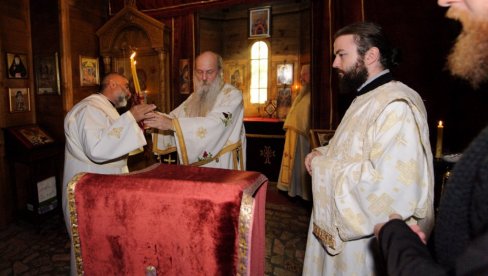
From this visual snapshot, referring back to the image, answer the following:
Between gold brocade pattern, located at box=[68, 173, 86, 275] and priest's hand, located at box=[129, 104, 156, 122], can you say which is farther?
priest's hand, located at box=[129, 104, 156, 122]

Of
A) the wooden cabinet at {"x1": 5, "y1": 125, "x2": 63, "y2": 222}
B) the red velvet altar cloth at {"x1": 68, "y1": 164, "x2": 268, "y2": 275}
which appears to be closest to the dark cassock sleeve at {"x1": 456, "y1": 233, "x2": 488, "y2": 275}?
the red velvet altar cloth at {"x1": 68, "y1": 164, "x2": 268, "y2": 275}

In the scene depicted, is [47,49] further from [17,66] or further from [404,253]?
[404,253]

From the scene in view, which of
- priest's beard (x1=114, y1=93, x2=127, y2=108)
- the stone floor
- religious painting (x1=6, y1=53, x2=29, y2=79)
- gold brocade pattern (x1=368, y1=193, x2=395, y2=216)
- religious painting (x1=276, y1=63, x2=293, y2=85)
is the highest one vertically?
religious painting (x1=276, y1=63, x2=293, y2=85)

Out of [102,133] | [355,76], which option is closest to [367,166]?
[355,76]

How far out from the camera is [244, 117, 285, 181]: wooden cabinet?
6688 mm

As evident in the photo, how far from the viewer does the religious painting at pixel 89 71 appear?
4965 millimetres

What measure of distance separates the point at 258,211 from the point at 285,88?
7891 mm

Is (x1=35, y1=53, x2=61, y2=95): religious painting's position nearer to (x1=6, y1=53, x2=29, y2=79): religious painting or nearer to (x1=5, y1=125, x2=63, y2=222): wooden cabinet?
(x1=6, y1=53, x2=29, y2=79): religious painting

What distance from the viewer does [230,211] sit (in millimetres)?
1162

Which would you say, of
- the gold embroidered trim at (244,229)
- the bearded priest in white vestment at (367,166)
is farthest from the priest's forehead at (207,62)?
the gold embroidered trim at (244,229)

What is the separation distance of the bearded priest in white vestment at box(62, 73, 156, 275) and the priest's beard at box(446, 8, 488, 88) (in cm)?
187

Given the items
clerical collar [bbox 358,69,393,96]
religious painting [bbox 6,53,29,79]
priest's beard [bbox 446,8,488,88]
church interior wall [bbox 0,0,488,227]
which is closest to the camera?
priest's beard [bbox 446,8,488,88]

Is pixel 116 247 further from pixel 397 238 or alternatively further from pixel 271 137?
pixel 271 137

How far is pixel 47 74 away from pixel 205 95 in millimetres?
3098
